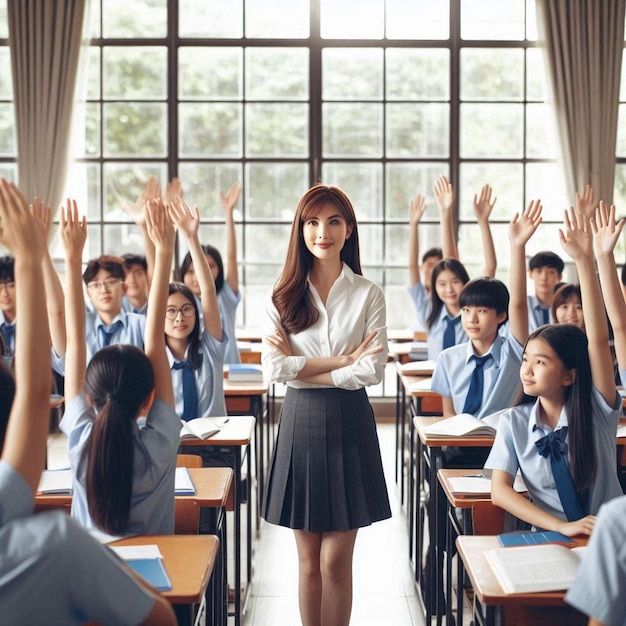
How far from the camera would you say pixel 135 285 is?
543cm

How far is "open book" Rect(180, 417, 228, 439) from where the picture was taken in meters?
3.22

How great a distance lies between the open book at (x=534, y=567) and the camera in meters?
1.80

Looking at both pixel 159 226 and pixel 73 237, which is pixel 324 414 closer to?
pixel 159 226

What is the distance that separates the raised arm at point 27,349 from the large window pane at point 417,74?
591cm

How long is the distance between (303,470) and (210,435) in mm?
644

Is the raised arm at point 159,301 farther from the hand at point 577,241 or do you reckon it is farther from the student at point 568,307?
the student at point 568,307

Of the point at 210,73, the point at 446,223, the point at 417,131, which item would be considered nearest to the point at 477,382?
the point at 446,223

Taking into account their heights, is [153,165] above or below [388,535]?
above

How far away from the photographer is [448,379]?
3832mm

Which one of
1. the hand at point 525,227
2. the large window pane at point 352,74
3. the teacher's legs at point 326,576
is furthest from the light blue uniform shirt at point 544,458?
the large window pane at point 352,74

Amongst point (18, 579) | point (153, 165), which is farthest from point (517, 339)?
point (153, 165)

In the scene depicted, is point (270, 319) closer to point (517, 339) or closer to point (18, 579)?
point (517, 339)

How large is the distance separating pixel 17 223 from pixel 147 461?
39.0 inches

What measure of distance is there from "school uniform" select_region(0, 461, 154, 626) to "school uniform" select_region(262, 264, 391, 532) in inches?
53.1
